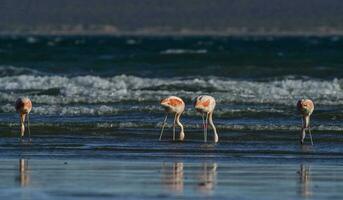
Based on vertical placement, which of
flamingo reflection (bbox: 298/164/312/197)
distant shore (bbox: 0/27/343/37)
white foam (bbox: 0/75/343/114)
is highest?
distant shore (bbox: 0/27/343/37)

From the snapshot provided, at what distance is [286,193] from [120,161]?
3469 millimetres

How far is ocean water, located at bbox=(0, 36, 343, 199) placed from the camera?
17.1 meters

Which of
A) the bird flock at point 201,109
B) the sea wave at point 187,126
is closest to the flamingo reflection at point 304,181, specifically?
the bird flock at point 201,109

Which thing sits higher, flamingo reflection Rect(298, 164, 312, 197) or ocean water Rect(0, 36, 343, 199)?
ocean water Rect(0, 36, 343, 199)

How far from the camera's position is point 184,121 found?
2353 cm

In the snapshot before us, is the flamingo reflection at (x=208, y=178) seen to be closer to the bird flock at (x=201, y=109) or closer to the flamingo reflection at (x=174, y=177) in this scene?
the flamingo reflection at (x=174, y=177)

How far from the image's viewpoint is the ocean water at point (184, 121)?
17141 mm

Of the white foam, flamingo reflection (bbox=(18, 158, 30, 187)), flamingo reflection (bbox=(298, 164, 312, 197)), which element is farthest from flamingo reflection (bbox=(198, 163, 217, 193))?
the white foam

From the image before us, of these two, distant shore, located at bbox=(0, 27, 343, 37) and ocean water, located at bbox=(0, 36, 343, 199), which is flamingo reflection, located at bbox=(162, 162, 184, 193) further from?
distant shore, located at bbox=(0, 27, 343, 37)

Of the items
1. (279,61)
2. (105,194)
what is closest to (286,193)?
(105,194)

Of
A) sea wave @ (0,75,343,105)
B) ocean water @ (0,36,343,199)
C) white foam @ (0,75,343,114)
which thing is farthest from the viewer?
sea wave @ (0,75,343,105)

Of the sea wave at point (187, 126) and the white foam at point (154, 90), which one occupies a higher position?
the white foam at point (154, 90)

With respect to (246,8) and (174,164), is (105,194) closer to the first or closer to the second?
(174,164)

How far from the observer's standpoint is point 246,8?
436ft
